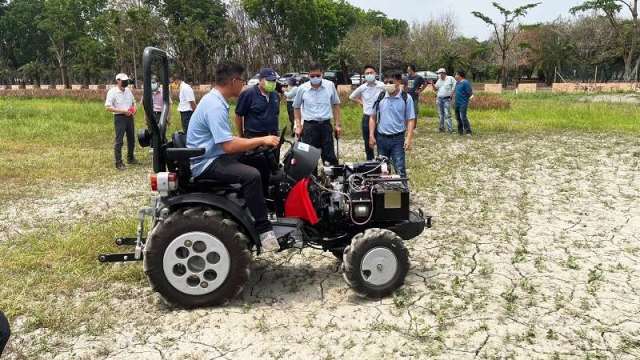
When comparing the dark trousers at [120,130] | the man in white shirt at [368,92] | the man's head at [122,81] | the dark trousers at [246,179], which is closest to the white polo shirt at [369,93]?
the man in white shirt at [368,92]

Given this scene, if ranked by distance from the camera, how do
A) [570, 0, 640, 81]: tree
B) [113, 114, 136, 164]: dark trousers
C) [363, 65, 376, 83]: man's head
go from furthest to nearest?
[570, 0, 640, 81]: tree → [113, 114, 136, 164]: dark trousers → [363, 65, 376, 83]: man's head

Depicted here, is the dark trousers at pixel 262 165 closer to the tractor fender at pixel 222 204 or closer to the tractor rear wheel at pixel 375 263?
the tractor fender at pixel 222 204

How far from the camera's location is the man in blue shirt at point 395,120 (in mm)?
6688

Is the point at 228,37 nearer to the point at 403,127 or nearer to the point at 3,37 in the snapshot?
the point at 3,37

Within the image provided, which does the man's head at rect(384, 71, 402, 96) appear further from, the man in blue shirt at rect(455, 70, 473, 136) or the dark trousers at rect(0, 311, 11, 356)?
the man in blue shirt at rect(455, 70, 473, 136)

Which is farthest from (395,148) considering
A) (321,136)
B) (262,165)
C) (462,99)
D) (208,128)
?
(462,99)

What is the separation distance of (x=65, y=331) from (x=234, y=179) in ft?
5.23

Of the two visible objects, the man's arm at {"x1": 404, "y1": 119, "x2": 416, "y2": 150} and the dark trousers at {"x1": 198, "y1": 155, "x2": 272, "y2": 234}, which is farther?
the man's arm at {"x1": 404, "y1": 119, "x2": 416, "y2": 150}

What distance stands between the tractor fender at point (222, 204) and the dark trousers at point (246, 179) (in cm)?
7

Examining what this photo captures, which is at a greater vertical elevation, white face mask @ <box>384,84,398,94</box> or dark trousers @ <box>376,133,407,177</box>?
white face mask @ <box>384,84,398,94</box>

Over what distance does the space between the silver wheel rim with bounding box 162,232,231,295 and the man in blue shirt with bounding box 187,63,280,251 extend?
36 centimetres

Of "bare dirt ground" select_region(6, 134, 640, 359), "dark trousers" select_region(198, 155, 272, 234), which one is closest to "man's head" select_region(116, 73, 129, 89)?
"bare dirt ground" select_region(6, 134, 640, 359)

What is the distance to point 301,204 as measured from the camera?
171 inches

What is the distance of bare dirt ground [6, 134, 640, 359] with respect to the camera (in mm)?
3492
